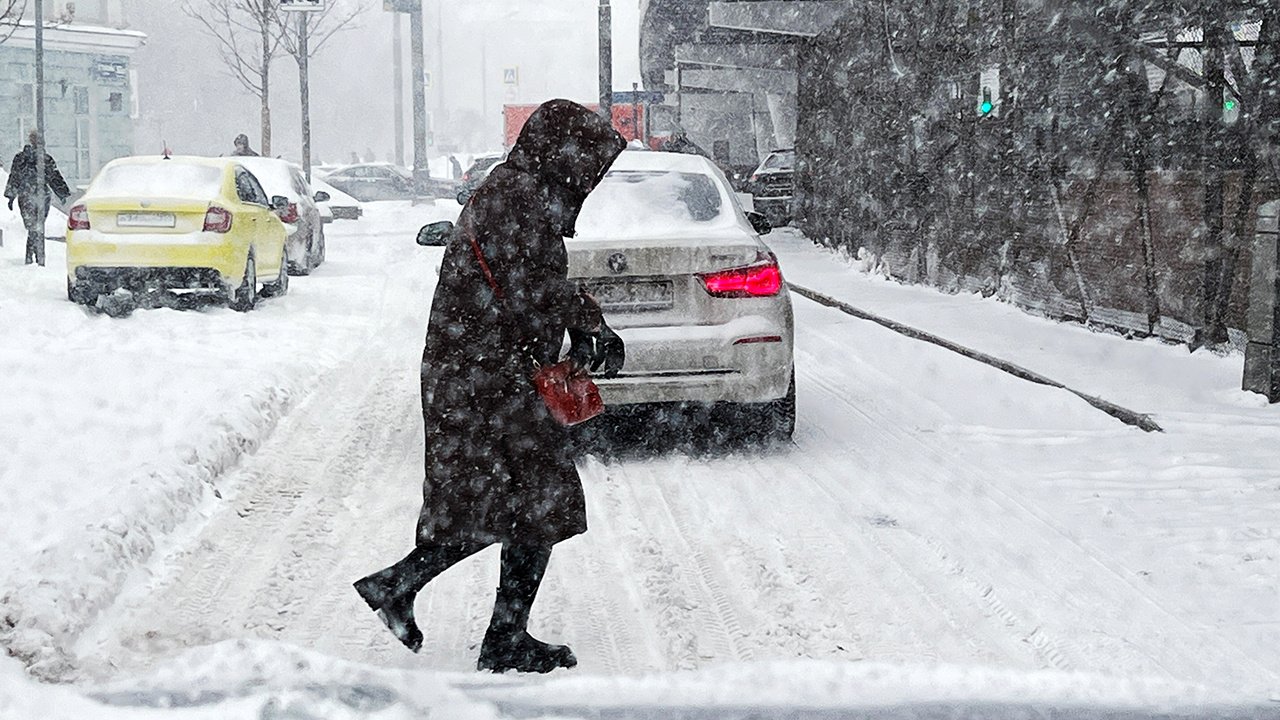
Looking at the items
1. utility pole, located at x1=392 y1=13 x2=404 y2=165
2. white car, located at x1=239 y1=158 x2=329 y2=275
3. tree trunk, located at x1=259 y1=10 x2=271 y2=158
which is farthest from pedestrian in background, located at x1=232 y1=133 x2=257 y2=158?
utility pole, located at x1=392 y1=13 x2=404 y2=165

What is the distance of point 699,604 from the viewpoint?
498 cm

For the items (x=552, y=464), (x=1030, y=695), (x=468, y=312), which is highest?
(x=468, y=312)

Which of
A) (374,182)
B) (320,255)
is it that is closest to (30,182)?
(320,255)

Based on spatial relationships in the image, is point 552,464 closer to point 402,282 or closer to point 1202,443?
point 1202,443

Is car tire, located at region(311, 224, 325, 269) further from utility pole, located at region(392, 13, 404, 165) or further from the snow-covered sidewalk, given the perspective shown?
utility pole, located at region(392, 13, 404, 165)

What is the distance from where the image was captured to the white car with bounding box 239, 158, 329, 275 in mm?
18188

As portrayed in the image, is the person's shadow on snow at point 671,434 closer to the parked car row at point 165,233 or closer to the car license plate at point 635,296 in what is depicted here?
the car license plate at point 635,296

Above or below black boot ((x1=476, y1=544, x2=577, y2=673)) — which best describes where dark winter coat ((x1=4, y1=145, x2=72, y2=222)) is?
above

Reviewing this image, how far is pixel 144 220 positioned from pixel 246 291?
121 cm

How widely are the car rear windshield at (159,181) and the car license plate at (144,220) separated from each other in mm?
239

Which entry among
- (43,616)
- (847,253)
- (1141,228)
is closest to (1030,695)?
(43,616)

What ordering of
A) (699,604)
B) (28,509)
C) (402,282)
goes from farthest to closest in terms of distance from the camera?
(402,282), (28,509), (699,604)

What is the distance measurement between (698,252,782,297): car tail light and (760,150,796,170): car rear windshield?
23828 mm

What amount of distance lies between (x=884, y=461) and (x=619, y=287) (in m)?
1.66
